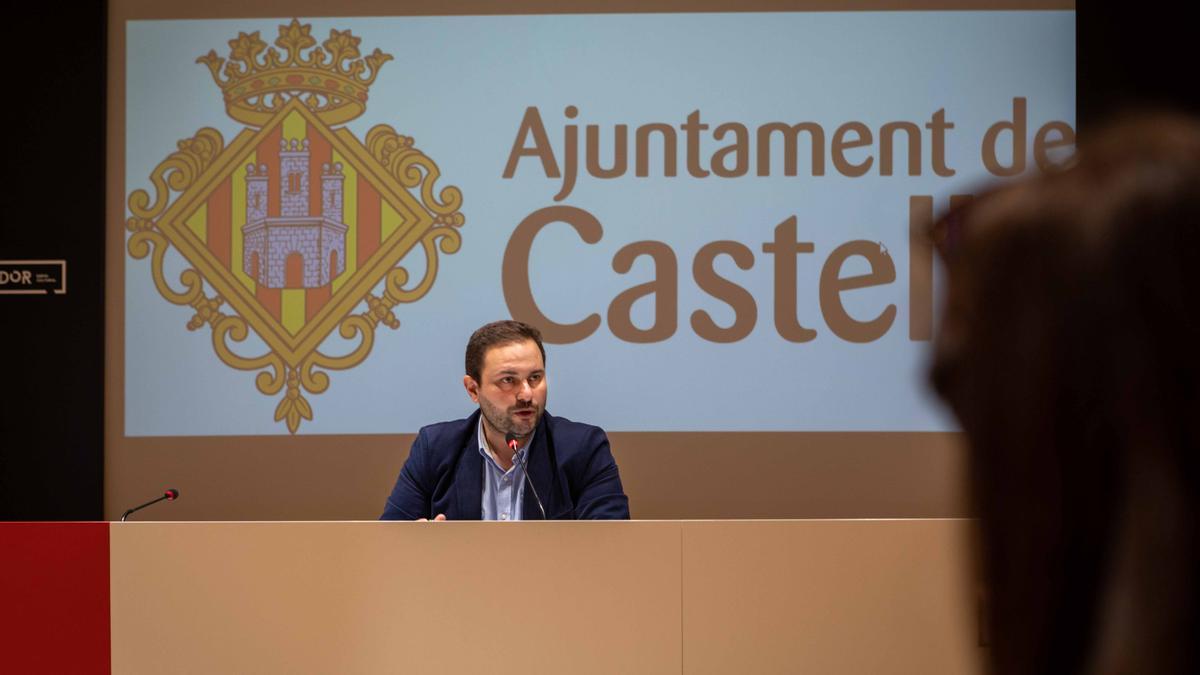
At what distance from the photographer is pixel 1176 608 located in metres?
0.35

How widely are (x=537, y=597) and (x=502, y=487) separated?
40.4 inches

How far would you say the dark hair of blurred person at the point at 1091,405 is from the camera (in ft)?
1.17

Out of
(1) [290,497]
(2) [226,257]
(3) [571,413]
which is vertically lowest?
(1) [290,497]

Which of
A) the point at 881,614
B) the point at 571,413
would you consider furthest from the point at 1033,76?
the point at 881,614

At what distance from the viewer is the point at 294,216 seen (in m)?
4.17

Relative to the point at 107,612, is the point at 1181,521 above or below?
above

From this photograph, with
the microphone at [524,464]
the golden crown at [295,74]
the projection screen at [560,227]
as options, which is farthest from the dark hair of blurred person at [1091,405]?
the golden crown at [295,74]

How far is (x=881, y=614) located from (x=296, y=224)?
2.83 m

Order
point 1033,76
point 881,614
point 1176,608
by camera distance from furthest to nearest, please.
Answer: point 1033,76 < point 881,614 < point 1176,608

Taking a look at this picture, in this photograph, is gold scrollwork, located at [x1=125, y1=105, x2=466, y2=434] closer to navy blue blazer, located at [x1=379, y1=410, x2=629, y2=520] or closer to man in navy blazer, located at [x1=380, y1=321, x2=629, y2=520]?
man in navy blazer, located at [x1=380, y1=321, x2=629, y2=520]

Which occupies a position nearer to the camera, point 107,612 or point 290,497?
point 107,612

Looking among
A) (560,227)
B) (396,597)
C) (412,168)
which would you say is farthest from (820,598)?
(412,168)

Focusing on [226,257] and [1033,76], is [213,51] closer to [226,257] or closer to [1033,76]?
[226,257]

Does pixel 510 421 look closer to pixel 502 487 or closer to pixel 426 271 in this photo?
pixel 502 487
